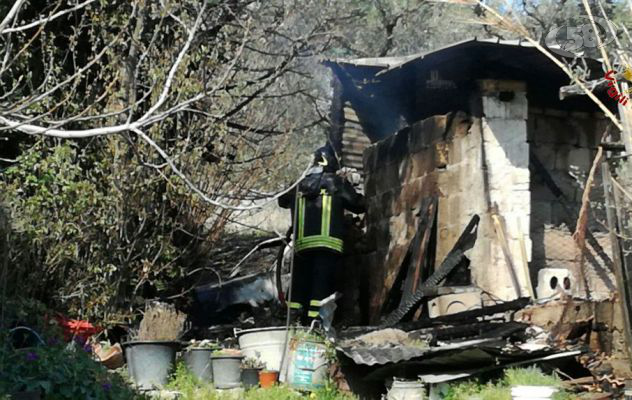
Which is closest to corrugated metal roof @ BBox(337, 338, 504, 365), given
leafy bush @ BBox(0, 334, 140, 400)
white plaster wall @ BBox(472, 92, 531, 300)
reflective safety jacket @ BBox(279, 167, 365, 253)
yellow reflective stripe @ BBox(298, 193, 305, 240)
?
white plaster wall @ BBox(472, 92, 531, 300)

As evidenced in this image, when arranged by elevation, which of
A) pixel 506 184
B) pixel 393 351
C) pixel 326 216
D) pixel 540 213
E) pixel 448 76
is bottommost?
pixel 393 351

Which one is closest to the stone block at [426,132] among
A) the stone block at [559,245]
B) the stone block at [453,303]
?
the stone block at [559,245]

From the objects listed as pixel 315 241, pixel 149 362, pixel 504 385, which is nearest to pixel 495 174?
pixel 315 241

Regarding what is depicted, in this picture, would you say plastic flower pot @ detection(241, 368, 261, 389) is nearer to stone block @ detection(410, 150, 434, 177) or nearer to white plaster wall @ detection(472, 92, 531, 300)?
Result: white plaster wall @ detection(472, 92, 531, 300)

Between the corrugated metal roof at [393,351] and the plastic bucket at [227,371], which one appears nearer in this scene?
the corrugated metal roof at [393,351]

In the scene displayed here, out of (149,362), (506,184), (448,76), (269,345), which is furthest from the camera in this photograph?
(448,76)

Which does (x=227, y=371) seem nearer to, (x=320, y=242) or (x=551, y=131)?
(x=320, y=242)

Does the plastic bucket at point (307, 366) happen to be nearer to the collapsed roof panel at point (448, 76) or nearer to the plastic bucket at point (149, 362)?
the plastic bucket at point (149, 362)

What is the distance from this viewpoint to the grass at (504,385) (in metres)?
8.73

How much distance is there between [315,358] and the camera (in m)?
9.97

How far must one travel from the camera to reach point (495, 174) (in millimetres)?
11438

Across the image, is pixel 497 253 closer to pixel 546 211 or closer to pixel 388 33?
pixel 546 211

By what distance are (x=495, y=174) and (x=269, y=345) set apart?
10.8 feet

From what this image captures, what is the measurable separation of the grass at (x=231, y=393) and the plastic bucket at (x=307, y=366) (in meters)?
0.10
